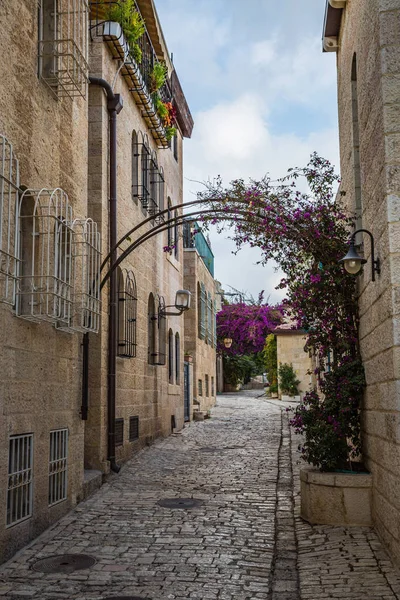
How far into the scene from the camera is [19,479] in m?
6.83

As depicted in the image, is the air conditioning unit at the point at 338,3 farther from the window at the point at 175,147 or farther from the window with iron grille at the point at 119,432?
the window at the point at 175,147

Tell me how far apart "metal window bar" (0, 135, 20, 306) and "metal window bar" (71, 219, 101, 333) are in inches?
51.6

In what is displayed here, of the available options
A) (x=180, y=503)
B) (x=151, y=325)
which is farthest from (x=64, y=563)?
(x=151, y=325)

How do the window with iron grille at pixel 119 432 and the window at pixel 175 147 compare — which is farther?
the window at pixel 175 147

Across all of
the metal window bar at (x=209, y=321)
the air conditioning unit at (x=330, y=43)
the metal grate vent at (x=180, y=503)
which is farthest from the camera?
the metal window bar at (x=209, y=321)

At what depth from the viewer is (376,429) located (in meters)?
7.05

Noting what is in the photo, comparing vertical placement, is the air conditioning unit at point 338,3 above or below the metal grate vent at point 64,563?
above

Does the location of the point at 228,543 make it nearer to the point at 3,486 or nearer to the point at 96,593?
the point at 96,593

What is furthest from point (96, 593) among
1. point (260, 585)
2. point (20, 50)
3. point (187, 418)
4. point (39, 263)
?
point (187, 418)

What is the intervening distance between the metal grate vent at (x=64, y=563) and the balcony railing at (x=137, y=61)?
315 inches

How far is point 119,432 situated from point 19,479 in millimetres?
4989

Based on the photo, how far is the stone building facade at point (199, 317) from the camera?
21500 mm

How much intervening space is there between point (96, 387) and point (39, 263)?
11.7 feet

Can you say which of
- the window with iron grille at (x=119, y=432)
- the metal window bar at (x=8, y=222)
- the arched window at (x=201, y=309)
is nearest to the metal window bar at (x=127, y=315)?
the window with iron grille at (x=119, y=432)
